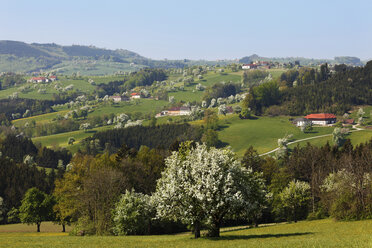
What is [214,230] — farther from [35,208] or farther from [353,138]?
[353,138]

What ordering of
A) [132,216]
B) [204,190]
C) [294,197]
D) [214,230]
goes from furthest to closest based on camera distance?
[294,197], [132,216], [214,230], [204,190]

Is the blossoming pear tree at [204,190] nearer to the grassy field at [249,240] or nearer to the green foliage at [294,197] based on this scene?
the grassy field at [249,240]

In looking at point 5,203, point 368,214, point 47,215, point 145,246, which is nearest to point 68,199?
point 47,215

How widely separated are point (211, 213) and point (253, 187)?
847 centimetres

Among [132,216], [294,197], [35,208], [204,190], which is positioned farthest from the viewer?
[35,208]

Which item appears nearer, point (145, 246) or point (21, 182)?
point (145, 246)

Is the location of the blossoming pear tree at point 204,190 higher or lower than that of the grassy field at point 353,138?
higher

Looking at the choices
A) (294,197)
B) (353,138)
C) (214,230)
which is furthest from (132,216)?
(353,138)

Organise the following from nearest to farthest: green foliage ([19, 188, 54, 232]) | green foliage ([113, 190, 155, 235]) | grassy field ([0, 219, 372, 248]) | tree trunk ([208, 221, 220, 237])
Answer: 1. grassy field ([0, 219, 372, 248])
2. tree trunk ([208, 221, 220, 237])
3. green foliage ([113, 190, 155, 235])
4. green foliage ([19, 188, 54, 232])

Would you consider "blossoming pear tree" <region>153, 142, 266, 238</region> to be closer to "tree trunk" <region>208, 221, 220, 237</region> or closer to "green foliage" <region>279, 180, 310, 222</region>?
"tree trunk" <region>208, 221, 220, 237</region>

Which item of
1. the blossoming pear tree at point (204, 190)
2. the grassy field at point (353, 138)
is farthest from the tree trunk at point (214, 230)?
the grassy field at point (353, 138)

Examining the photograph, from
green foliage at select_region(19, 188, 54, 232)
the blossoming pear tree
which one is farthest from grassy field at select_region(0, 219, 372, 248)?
green foliage at select_region(19, 188, 54, 232)

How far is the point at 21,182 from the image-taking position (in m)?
138

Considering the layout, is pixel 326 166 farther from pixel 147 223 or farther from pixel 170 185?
pixel 170 185
